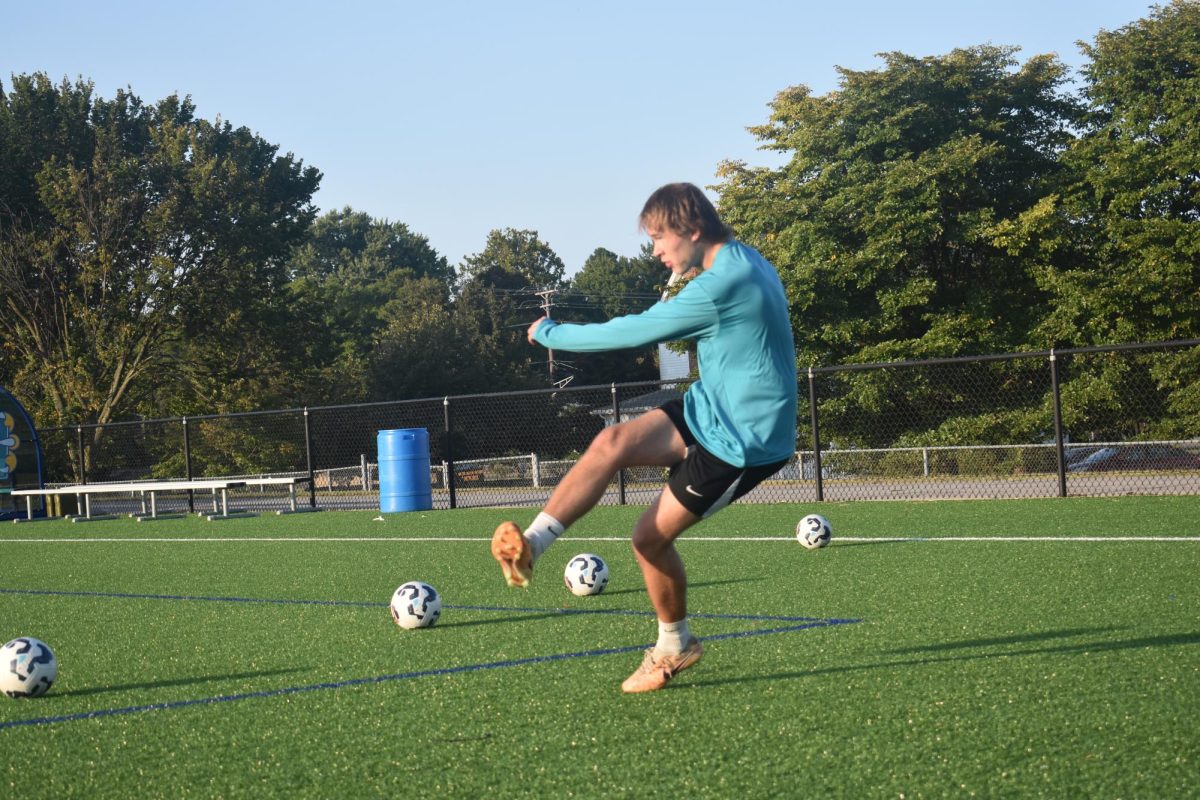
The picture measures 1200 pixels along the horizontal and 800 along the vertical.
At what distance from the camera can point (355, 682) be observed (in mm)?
5090

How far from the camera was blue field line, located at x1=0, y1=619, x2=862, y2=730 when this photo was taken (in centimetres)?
470

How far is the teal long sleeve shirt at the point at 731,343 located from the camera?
13.5 ft

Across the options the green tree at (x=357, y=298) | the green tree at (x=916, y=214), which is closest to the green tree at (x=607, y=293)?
the green tree at (x=357, y=298)

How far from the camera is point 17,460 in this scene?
2130 centimetres

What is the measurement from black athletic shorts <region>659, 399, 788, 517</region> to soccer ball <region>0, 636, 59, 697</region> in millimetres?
2944

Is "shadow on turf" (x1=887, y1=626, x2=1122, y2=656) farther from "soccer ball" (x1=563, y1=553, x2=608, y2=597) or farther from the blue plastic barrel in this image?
the blue plastic barrel

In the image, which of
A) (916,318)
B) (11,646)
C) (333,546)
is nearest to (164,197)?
(916,318)

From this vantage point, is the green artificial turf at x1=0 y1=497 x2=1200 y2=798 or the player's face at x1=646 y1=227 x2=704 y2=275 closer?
the green artificial turf at x1=0 y1=497 x2=1200 y2=798

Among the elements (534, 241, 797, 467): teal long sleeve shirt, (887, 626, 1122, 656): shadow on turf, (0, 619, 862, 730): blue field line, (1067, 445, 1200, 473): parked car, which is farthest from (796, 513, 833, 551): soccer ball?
(1067, 445, 1200, 473): parked car

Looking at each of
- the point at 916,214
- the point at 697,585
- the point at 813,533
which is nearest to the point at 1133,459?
the point at 916,214

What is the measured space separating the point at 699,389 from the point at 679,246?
523 millimetres

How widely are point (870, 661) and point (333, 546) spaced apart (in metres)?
8.87

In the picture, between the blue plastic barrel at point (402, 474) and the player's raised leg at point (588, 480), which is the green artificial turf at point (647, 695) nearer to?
the player's raised leg at point (588, 480)

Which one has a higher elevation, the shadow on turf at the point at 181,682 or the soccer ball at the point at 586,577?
the soccer ball at the point at 586,577
